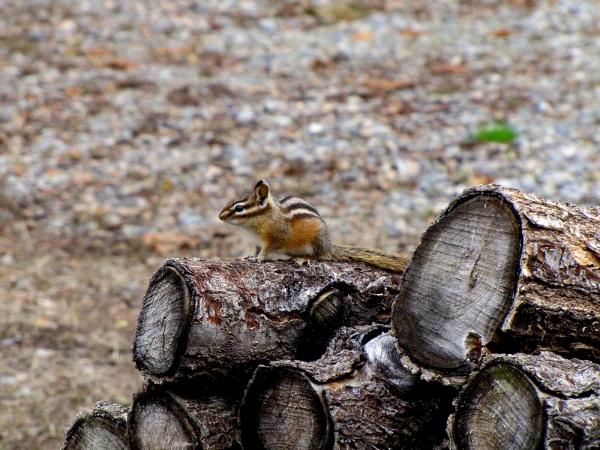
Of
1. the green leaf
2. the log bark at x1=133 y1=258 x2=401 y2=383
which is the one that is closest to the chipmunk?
the log bark at x1=133 y1=258 x2=401 y2=383

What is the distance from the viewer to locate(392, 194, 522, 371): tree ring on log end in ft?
10.3

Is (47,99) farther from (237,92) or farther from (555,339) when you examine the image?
(555,339)

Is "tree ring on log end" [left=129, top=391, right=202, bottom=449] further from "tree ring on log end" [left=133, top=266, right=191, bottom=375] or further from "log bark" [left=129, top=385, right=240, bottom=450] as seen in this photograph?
"tree ring on log end" [left=133, top=266, right=191, bottom=375]

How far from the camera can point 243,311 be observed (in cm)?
361

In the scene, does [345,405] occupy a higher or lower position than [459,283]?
lower

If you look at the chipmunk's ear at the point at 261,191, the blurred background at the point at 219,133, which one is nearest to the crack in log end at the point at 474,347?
the chipmunk's ear at the point at 261,191

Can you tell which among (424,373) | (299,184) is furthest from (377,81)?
(424,373)

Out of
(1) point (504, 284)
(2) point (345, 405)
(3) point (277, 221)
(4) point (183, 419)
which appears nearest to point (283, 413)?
(2) point (345, 405)

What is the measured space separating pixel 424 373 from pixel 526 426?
1.54 ft

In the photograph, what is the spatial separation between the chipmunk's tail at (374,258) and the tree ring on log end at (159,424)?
3.26ft

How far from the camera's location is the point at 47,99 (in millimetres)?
10234

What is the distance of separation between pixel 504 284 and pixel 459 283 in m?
0.17

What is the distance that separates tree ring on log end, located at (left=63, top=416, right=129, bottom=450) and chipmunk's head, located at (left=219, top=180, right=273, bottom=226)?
4.21 ft

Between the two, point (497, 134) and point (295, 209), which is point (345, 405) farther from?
point (497, 134)
